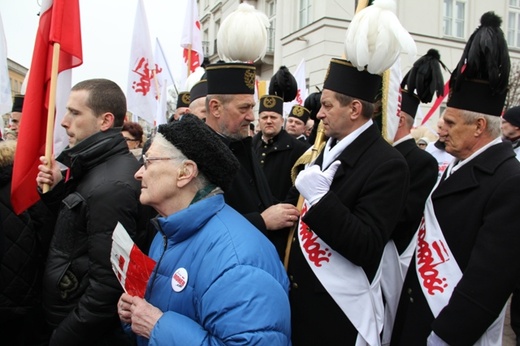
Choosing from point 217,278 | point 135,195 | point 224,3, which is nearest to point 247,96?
point 135,195

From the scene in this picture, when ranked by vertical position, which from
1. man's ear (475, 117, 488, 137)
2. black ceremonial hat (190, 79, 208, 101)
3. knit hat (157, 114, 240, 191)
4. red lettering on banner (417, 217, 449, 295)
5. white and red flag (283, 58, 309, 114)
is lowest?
red lettering on banner (417, 217, 449, 295)

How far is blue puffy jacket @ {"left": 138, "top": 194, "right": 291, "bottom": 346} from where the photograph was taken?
1.60m

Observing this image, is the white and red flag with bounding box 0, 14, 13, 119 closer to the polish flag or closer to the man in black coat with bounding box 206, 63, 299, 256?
the man in black coat with bounding box 206, 63, 299, 256

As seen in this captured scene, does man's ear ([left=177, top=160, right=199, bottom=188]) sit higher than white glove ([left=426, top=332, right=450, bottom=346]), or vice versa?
man's ear ([left=177, top=160, right=199, bottom=188])

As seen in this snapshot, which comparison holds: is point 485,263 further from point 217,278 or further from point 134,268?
point 134,268

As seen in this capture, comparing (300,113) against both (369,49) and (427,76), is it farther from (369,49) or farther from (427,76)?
(369,49)

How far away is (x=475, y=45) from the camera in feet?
8.19

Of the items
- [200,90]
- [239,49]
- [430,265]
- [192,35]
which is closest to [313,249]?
[430,265]

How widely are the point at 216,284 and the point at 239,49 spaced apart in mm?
1926

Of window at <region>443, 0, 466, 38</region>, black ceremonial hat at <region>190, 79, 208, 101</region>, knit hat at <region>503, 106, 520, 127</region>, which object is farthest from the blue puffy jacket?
window at <region>443, 0, 466, 38</region>

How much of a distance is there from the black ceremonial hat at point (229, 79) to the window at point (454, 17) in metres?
19.1

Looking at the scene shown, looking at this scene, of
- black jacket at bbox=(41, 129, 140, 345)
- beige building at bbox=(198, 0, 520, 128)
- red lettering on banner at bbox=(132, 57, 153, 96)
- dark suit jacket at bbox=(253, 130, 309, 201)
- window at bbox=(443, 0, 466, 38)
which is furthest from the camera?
window at bbox=(443, 0, 466, 38)

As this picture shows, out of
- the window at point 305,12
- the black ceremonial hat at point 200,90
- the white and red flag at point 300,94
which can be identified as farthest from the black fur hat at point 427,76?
the window at point 305,12

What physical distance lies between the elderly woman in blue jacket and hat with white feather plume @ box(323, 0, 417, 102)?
0.93m
